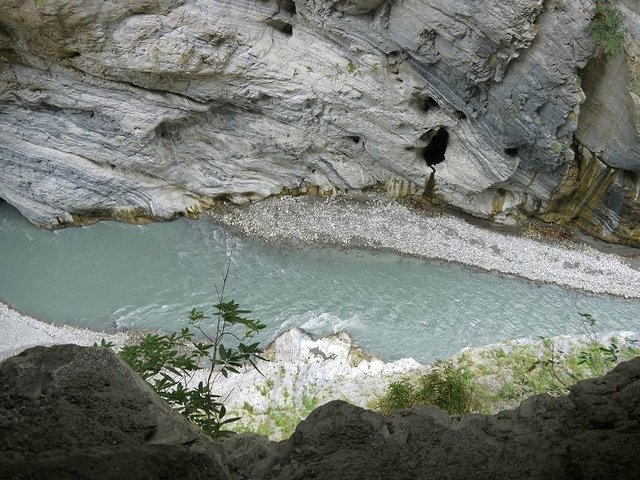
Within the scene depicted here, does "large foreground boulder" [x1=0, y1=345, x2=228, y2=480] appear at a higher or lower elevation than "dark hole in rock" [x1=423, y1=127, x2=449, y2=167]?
higher

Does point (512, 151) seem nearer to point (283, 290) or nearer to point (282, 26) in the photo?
point (282, 26)

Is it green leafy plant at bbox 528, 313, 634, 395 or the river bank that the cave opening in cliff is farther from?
green leafy plant at bbox 528, 313, 634, 395

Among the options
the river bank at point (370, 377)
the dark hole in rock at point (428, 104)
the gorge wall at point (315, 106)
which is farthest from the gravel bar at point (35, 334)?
the dark hole in rock at point (428, 104)

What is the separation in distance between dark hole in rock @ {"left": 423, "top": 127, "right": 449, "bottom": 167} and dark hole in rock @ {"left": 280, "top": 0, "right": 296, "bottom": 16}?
13.8 feet


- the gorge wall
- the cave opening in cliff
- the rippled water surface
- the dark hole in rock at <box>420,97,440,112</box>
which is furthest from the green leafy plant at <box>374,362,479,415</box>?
the cave opening in cliff

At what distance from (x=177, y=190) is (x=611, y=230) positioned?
994cm

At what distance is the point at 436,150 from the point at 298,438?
36.4ft

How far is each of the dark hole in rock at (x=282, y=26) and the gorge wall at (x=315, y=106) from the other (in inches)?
1.9

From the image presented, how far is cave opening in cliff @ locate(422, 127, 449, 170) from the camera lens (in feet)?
41.4

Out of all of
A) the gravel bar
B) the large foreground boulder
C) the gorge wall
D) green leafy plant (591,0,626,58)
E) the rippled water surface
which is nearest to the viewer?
the large foreground boulder

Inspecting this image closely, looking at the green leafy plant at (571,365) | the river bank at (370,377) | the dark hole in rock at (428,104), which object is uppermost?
the dark hole in rock at (428,104)

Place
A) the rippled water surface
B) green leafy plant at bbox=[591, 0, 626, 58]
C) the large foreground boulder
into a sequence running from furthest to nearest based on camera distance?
the rippled water surface → green leafy plant at bbox=[591, 0, 626, 58] → the large foreground boulder

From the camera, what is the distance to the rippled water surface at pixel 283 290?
1072 centimetres

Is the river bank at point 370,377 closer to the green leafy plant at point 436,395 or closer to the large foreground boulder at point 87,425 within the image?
the green leafy plant at point 436,395
